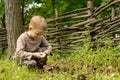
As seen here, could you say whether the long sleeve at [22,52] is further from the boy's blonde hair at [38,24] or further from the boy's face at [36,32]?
the boy's blonde hair at [38,24]

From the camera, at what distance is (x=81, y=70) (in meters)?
4.61

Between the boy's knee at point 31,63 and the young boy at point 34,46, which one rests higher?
the young boy at point 34,46

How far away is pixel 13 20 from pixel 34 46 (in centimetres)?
260

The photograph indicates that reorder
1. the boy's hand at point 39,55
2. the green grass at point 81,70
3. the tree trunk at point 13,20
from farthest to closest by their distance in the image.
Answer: the tree trunk at point 13,20 < the boy's hand at point 39,55 < the green grass at point 81,70

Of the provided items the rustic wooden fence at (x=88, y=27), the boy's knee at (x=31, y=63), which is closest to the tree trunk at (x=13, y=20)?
the rustic wooden fence at (x=88, y=27)

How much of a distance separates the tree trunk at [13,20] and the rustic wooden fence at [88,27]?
114 cm

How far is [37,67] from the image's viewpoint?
5.05 m

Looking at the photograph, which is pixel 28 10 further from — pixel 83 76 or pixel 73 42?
pixel 83 76

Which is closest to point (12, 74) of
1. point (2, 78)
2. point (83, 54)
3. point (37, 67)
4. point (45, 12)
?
point (2, 78)

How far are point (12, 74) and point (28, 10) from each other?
41.5 feet

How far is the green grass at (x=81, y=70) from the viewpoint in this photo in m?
3.95

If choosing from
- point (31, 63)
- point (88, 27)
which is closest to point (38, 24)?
point (31, 63)

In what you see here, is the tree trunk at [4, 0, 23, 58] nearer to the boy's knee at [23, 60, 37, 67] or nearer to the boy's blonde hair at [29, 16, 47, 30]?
the boy's blonde hair at [29, 16, 47, 30]

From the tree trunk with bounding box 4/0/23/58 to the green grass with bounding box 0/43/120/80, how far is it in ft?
6.06
